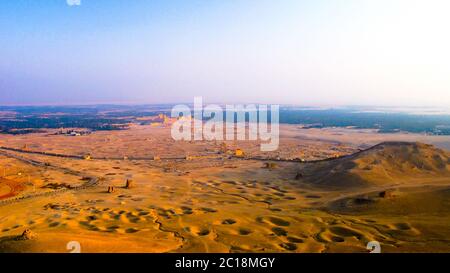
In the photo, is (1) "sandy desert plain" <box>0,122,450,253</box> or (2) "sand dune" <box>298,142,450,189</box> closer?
(1) "sandy desert plain" <box>0,122,450,253</box>

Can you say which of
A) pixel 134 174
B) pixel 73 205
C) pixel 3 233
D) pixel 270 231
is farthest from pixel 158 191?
pixel 270 231

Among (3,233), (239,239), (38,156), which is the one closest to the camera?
(239,239)

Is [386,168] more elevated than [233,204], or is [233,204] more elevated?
[386,168]

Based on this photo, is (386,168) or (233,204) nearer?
(233,204)

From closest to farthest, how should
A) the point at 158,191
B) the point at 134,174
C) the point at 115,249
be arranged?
1. the point at 115,249
2. the point at 158,191
3. the point at 134,174

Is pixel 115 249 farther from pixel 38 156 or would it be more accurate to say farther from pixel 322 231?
pixel 38 156

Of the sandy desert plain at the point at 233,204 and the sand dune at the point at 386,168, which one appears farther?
the sand dune at the point at 386,168
